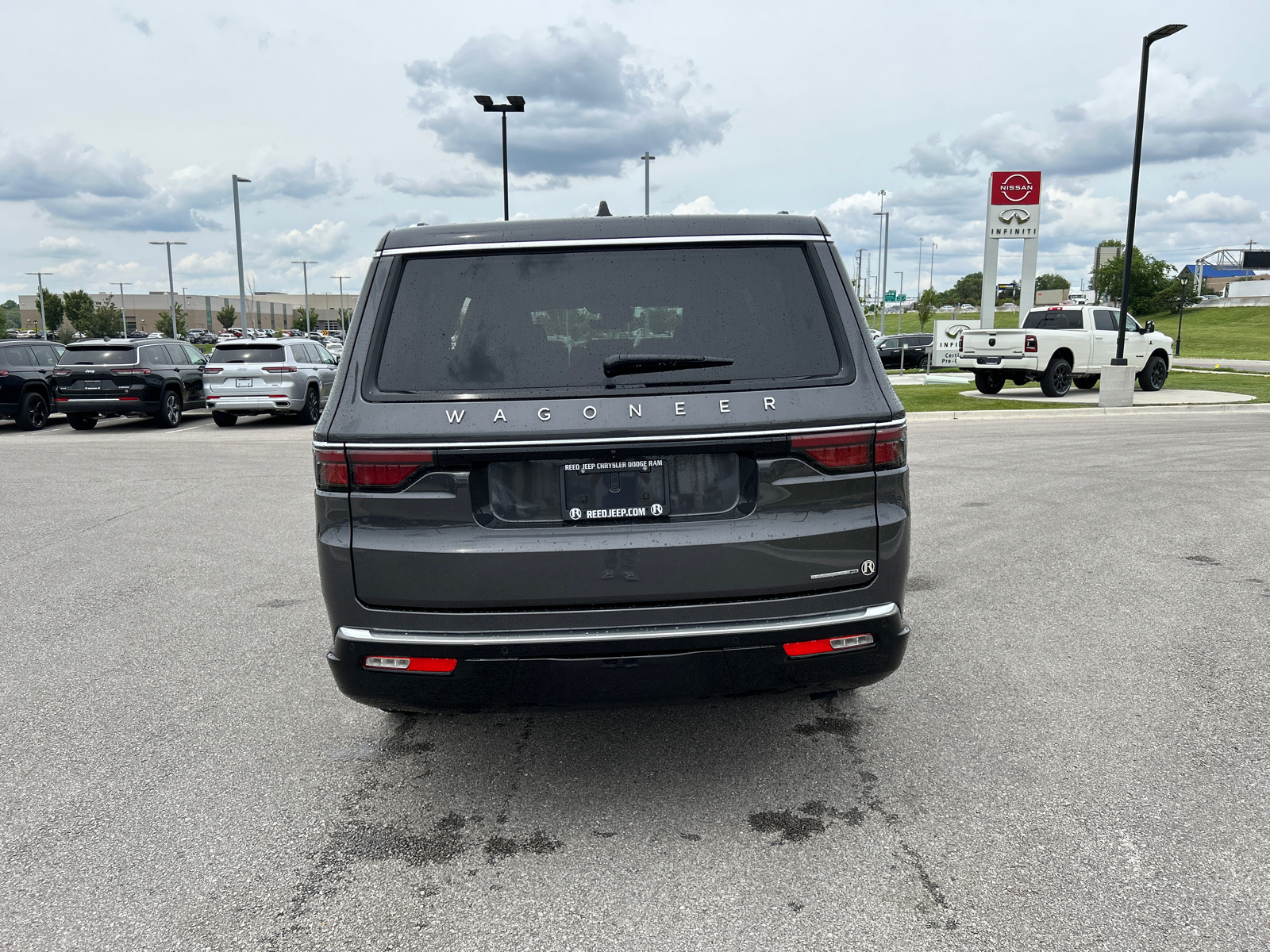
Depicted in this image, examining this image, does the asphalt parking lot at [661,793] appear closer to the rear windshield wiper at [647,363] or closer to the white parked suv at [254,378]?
the rear windshield wiper at [647,363]

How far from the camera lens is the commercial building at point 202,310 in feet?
500

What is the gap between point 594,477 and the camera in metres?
3.04

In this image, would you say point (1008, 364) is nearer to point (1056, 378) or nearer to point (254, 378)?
point (1056, 378)

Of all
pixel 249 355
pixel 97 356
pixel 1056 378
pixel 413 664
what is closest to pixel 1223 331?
pixel 1056 378

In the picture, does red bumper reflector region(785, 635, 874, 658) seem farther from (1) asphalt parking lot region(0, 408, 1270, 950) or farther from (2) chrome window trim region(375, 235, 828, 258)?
(2) chrome window trim region(375, 235, 828, 258)

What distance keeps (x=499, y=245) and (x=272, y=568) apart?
4543 mm

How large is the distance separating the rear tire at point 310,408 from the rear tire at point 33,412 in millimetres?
4824

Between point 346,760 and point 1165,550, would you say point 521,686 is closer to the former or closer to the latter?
point 346,760

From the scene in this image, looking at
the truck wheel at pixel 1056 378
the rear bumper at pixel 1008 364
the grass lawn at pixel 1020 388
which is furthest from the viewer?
the truck wheel at pixel 1056 378

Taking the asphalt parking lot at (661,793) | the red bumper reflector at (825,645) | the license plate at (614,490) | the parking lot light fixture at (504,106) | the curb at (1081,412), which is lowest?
the curb at (1081,412)

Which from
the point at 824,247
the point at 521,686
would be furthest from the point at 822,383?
the point at 521,686

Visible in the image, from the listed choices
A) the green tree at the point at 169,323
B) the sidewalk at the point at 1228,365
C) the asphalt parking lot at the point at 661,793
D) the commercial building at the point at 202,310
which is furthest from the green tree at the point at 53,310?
the asphalt parking lot at the point at 661,793

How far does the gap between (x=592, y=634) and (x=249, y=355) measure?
17410 mm

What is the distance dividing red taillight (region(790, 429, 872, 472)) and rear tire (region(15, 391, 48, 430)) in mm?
19884
